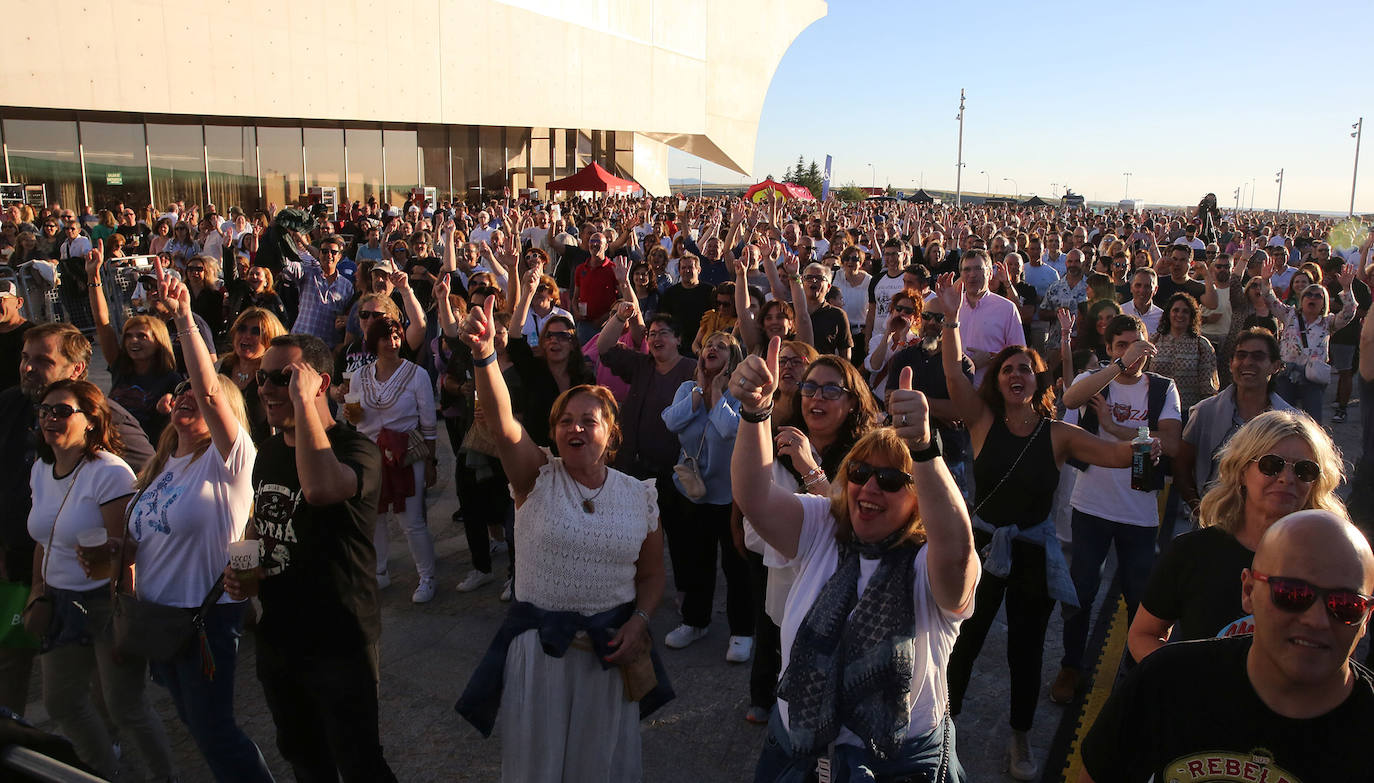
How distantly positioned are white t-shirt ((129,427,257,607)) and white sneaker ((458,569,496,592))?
7.89 ft

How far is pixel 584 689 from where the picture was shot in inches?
122

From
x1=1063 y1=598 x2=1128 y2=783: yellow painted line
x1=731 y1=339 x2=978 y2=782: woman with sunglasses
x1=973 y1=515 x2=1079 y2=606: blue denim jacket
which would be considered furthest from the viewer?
x1=1063 y1=598 x2=1128 y2=783: yellow painted line

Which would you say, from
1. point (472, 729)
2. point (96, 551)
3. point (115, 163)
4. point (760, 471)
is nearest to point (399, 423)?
point (472, 729)

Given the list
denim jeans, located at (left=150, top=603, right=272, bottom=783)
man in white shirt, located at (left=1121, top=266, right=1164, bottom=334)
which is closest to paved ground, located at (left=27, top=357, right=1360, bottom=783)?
denim jeans, located at (left=150, top=603, right=272, bottom=783)

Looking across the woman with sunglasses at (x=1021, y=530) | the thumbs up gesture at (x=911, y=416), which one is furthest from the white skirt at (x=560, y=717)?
the woman with sunglasses at (x=1021, y=530)

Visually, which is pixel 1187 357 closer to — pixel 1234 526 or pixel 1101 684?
pixel 1101 684

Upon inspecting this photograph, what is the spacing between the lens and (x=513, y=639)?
3.11 meters

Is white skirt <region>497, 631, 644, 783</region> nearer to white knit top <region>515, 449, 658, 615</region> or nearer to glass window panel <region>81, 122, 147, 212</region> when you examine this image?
white knit top <region>515, 449, 658, 615</region>

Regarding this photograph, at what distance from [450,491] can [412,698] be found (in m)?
3.37

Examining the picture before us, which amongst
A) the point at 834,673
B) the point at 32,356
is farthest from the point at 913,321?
the point at 32,356

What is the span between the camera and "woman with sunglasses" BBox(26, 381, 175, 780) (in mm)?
3453

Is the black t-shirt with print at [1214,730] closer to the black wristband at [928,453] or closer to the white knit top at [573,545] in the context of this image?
the black wristband at [928,453]

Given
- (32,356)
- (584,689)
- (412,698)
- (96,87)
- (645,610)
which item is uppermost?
(96,87)

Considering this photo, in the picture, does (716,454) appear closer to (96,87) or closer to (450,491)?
(450,491)
